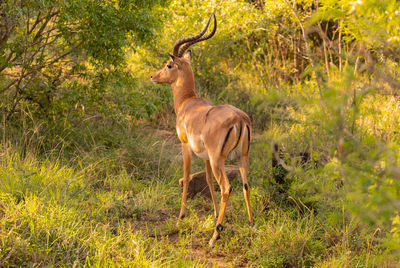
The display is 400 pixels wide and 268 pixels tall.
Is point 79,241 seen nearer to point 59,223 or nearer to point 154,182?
point 59,223

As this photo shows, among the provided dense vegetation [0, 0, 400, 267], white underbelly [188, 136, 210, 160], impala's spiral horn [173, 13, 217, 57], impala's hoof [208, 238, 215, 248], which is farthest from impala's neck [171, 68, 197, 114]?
impala's hoof [208, 238, 215, 248]

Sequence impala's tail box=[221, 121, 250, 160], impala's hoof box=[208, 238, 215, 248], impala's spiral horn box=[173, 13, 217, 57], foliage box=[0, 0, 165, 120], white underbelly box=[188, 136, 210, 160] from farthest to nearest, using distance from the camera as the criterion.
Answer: foliage box=[0, 0, 165, 120] < impala's spiral horn box=[173, 13, 217, 57] < white underbelly box=[188, 136, 210, 160] < impala's tail box=[221, 121, 250, 160] < impala's hoof box=[208, 238, 215, 248]

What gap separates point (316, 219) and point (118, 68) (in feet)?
12.7

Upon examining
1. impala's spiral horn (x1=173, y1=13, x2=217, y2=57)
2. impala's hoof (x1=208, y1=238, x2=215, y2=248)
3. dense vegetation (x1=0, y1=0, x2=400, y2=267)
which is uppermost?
impala's spiral horn (x1=173, y1=13, x2=217, y2=57)

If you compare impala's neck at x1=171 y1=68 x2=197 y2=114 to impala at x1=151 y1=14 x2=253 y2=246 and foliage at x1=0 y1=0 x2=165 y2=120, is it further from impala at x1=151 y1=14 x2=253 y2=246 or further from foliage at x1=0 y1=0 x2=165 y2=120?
foliage at x1=0 y1=0 x2=165 y2=120

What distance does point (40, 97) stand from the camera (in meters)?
7.04

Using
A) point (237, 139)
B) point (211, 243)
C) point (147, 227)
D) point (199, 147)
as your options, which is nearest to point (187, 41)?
point (199, 147)

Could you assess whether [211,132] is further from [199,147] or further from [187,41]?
[187,41]

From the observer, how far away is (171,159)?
23.5ft

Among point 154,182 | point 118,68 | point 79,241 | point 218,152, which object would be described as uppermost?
point 118,68

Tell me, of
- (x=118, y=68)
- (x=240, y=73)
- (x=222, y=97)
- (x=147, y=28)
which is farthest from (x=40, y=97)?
(x=240, y=73)

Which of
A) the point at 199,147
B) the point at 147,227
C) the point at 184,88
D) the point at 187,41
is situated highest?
the point at 187,41

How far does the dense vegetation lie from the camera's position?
267 cm

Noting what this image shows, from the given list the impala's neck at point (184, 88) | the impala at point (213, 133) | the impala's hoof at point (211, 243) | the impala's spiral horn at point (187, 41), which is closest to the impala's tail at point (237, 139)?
the impala at point (213, 133)
